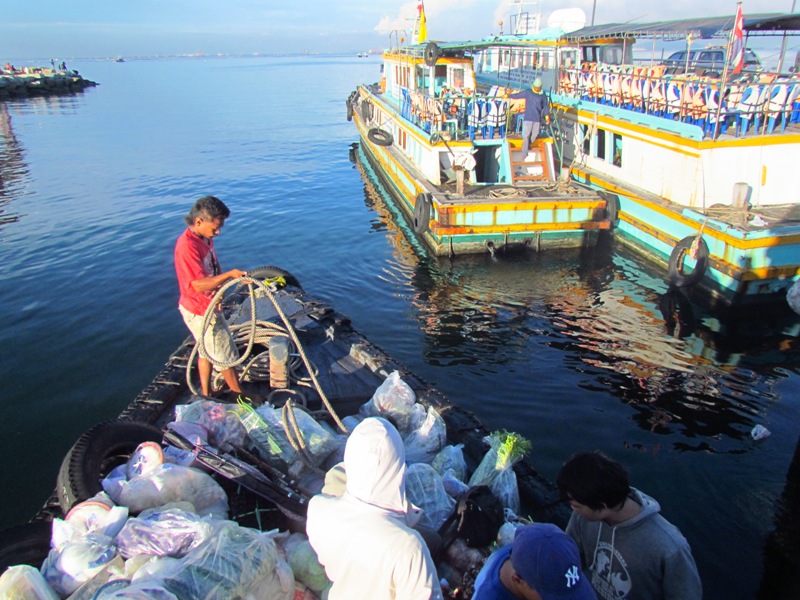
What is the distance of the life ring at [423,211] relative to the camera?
1381 centimetres

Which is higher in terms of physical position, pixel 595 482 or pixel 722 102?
pixel 722 102

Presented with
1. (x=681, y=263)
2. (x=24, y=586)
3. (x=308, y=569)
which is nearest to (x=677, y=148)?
(x=681, y=263)

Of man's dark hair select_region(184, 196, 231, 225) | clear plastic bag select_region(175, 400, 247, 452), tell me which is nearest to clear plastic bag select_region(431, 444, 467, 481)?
clear plastic bag select_region(175, 400, 247, 452)

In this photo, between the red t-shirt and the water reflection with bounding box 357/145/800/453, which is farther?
the water reflection with bounding box 357/145/800/453

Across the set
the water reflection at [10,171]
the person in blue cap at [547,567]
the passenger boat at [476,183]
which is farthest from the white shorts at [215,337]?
→ the water reflection at [10,171]

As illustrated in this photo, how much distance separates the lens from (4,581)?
8.72ft

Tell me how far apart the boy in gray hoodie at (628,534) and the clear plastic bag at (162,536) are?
2.00 m

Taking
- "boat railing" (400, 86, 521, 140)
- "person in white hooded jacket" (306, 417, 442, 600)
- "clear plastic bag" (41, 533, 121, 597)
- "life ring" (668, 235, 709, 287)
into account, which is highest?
"boat railing" (400, 86, 521, 140)

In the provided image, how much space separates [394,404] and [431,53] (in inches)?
529

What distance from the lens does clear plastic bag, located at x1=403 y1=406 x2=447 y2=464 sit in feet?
16.0

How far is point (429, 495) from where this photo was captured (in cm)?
402

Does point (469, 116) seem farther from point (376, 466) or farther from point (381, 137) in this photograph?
point (376, 466)

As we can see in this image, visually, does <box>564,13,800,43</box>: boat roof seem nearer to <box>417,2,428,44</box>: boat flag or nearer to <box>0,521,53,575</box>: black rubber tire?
<box>417,2,428,44</box>: boat flag

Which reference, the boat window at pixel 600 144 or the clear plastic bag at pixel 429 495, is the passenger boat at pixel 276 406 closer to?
the clear plastic bag at pixel 429 495
